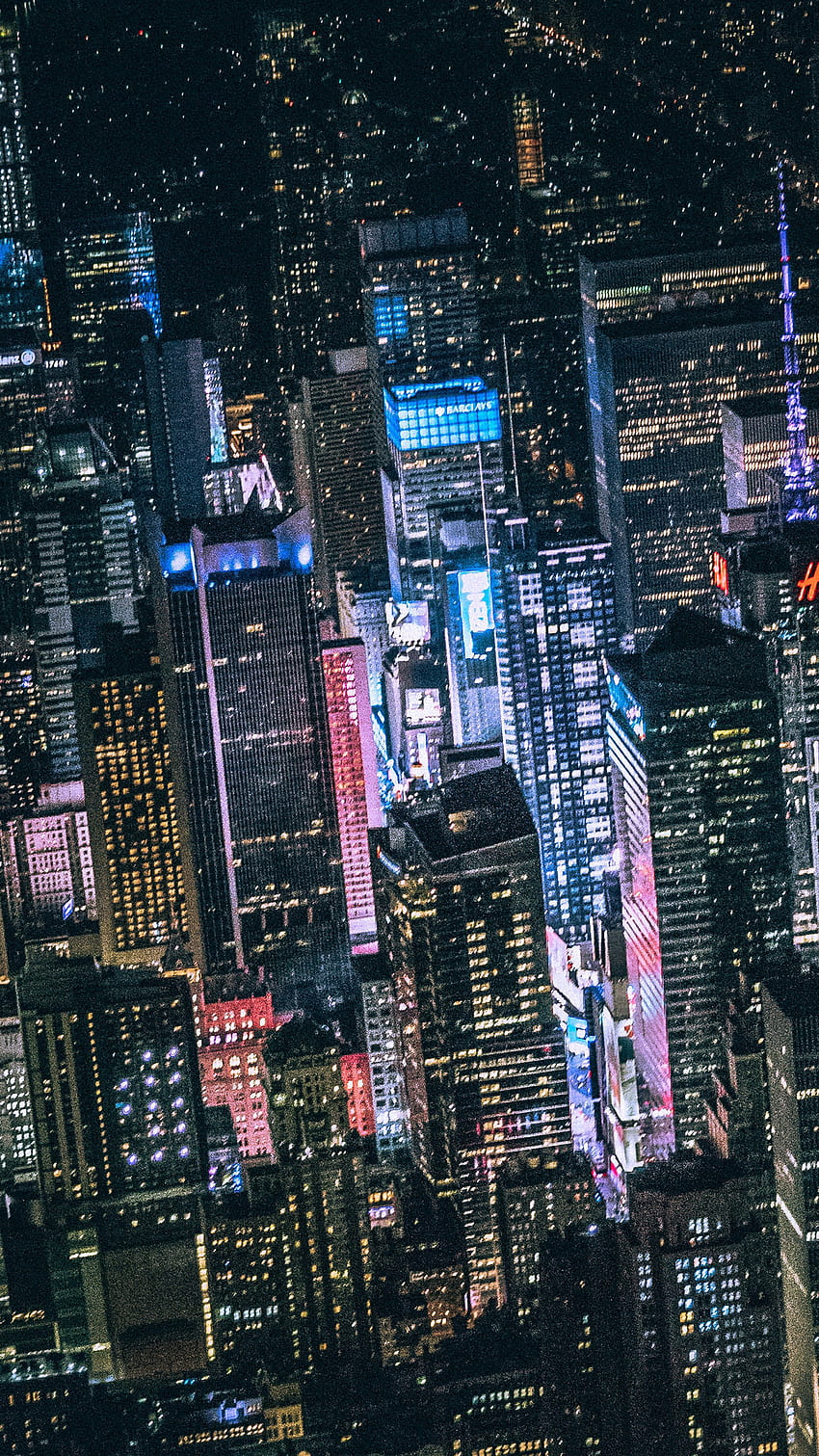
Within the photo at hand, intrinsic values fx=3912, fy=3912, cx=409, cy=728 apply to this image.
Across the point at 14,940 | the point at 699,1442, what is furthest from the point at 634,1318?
the point at 14,940

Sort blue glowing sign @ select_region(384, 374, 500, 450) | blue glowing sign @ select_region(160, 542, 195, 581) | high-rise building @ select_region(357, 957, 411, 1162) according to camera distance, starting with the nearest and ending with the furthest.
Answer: high-rise building @ select_region(357, 957, 411, 1162), blue glowing sign @ select_region(160, 542, 195, 581), blue glowing sign @ select_region(384, 374, 500, 450)

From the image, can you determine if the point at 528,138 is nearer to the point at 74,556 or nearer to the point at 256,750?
the point at 74,556

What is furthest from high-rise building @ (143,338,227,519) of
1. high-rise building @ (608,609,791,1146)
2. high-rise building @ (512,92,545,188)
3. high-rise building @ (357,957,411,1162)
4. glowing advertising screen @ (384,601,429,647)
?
high-rise building @ (608,609,791,1146)

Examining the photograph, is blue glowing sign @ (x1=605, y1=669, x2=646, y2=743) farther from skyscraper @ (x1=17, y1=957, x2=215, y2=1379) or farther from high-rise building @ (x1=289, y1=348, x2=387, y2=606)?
high-rise building @ (x1=289, y1=348, x2=387, y2=606)

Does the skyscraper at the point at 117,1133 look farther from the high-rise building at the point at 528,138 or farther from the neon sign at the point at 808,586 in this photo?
→ the high-rise building at the point at 528,138

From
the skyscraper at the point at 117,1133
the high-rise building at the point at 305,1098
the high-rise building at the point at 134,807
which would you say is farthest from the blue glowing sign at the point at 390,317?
the high-rise building at the point at 305,1098
